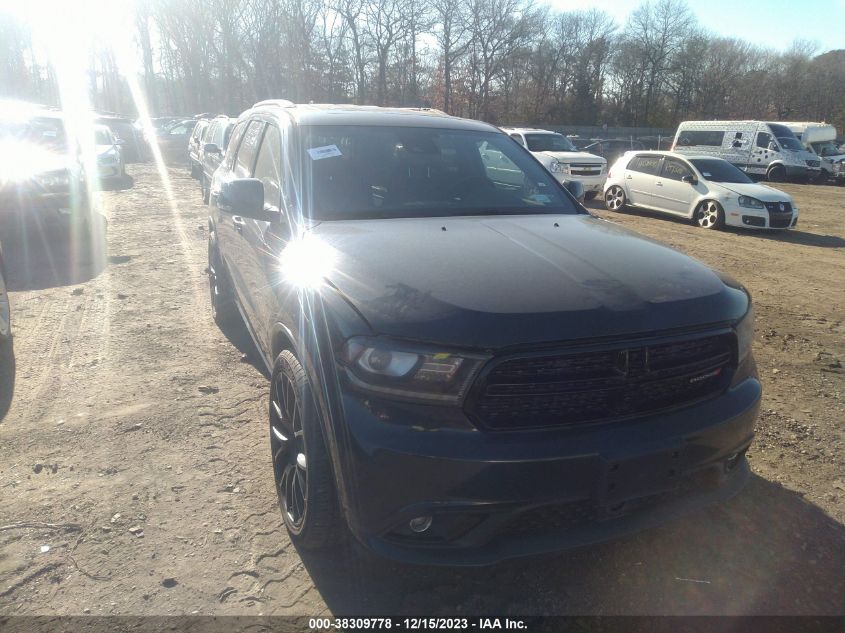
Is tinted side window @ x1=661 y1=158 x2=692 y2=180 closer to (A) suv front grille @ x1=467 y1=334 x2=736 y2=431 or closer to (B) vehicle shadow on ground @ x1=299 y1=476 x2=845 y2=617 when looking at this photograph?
(B) vehicle shadow on ground @ x1=299 y1=476 x2=845 y2=617

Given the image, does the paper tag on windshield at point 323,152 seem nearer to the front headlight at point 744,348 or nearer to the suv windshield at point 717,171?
the front headlight at point 744,348

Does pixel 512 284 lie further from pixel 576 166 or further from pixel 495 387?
pixel 576 166

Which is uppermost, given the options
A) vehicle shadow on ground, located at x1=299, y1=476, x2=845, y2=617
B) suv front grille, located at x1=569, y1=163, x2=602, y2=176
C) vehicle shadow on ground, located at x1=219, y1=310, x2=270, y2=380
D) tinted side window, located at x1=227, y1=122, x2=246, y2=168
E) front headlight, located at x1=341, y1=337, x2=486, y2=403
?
tinted side window, located at x1=227, y1=122, x2=246, y2=168

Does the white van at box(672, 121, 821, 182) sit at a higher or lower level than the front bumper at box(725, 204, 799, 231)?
higher

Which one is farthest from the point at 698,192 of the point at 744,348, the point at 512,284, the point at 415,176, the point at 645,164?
the point at 512,284

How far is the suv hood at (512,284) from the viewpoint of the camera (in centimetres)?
218

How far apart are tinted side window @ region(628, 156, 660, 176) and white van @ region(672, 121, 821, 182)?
9.27 m

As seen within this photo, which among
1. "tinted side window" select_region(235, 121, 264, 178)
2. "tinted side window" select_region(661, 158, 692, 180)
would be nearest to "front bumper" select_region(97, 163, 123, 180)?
"tinted side window" select_region(235, 121, 264, 178)

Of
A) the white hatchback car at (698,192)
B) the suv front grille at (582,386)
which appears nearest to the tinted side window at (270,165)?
the suv front grille at (582,386)

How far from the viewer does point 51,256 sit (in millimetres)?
8789

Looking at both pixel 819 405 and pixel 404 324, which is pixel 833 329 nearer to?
pixel 819 405

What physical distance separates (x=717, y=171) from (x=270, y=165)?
40.9ft

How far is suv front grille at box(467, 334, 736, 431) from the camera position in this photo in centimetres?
216

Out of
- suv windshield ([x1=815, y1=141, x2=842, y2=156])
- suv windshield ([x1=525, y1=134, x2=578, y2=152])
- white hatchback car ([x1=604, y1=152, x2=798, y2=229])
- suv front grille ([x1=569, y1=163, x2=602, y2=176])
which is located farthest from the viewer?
suv windshield ([x1=815, y1=141, x2=842, y2=156])
